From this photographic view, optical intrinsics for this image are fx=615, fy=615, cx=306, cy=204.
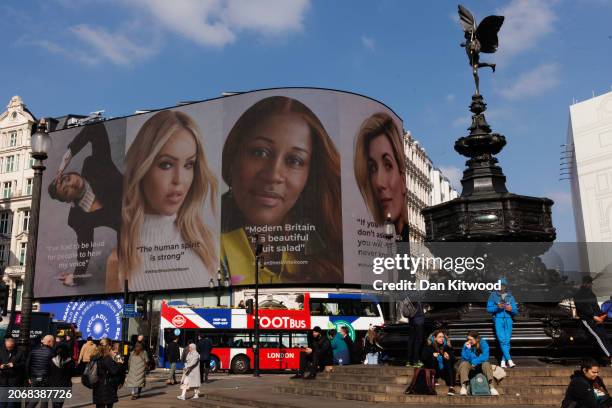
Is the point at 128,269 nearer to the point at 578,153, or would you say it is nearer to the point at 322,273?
the point at 322,273

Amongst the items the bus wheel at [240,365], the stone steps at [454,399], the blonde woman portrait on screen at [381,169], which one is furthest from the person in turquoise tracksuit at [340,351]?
the blonde woman portrait on screen at [381,169]

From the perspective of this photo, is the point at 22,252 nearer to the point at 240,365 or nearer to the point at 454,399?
the point at 240,365

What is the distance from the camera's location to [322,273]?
166ft

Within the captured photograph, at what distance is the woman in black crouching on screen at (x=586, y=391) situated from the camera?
6473mm

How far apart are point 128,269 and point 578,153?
45388 millimetres

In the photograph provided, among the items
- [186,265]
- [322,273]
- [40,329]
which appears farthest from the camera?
[186,265]

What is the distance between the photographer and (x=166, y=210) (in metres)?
55.2

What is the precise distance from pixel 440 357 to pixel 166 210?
46.3 m

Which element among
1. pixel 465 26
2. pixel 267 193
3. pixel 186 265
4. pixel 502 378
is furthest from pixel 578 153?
pixel 502 378

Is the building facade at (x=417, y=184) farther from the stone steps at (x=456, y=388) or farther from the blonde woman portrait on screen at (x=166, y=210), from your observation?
the stone steps at (x=456, y=388)

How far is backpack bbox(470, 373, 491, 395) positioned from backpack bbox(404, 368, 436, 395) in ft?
2.24

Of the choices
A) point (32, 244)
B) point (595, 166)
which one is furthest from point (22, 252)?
point (32, 244)

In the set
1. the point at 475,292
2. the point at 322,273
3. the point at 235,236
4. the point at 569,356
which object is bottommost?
the point at 569,356

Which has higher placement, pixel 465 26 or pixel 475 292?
pixel 465 26
